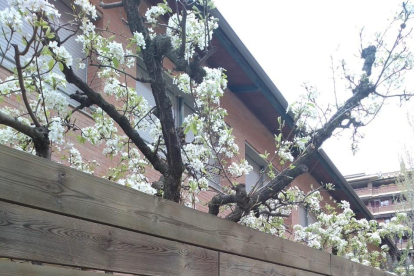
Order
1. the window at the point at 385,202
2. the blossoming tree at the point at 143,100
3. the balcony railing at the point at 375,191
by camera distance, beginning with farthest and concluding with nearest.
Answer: the window at the point at 385,202 < the balcony railing at the point at 375,191 < the blossoming tree at the point at 143,100

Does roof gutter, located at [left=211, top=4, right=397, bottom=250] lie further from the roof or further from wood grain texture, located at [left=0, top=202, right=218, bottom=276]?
wood grain texture, located at [left=0, top=202, right=218, bottom=276]

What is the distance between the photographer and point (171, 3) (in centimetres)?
721

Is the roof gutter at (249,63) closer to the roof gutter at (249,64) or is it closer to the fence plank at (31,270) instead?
the roof gutter at (249,64)

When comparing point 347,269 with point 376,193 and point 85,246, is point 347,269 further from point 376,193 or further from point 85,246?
point 376,193

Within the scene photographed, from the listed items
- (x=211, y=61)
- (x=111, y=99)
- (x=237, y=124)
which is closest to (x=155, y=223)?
(x=111, y=99)

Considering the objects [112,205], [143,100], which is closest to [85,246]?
[112,205]

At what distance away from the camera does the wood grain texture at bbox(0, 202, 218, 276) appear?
188cm

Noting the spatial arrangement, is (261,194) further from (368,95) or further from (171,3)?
(171,3)

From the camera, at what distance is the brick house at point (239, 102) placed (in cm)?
602

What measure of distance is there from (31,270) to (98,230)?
37cm

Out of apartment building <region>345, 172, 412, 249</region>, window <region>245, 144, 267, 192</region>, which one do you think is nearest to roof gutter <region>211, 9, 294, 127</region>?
window <region>245, 144, 267, 192</region>

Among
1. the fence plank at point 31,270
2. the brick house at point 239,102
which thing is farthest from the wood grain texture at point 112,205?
the brick house at point 239,102

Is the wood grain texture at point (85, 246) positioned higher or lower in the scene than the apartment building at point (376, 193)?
lower

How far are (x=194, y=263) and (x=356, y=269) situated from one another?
259cm
